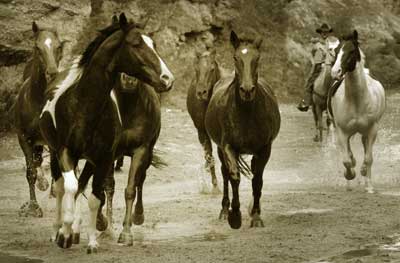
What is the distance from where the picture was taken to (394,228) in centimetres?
1109

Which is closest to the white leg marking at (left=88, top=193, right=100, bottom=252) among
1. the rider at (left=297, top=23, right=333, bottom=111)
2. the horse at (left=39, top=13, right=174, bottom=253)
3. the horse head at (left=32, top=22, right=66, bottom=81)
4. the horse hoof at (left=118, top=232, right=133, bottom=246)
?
the horse at (left=39, top=13, right=174, bottom=253)

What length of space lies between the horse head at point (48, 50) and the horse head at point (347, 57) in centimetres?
423

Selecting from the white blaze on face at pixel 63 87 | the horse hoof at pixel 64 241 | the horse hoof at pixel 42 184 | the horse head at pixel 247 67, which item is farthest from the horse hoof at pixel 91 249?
the horse hoof at pixel 42 184

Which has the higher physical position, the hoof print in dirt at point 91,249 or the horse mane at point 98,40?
the horse mane at point 98,40

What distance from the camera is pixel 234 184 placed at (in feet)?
36.4

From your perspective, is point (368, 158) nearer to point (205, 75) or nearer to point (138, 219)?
point (205, 75)

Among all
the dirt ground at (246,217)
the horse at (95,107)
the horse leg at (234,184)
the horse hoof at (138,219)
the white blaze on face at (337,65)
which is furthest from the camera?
the white blaze on face at (337,65)

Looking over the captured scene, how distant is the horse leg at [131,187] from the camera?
10.0 metres

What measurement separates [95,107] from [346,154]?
651cm

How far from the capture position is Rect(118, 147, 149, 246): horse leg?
32.9 ft

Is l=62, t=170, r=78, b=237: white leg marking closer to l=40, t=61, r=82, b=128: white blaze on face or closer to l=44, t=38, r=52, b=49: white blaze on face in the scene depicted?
l=40, t=61, r=82, b=128: white blaze on face

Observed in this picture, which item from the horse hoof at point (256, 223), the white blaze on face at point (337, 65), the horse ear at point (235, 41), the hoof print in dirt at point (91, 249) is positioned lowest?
the horse hoof at point (256, 223)

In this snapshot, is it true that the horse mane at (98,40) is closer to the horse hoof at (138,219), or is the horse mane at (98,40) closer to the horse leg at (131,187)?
the horse leg at (131,187)

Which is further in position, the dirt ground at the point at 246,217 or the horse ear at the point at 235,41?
the horse ear at the point at 235,41
